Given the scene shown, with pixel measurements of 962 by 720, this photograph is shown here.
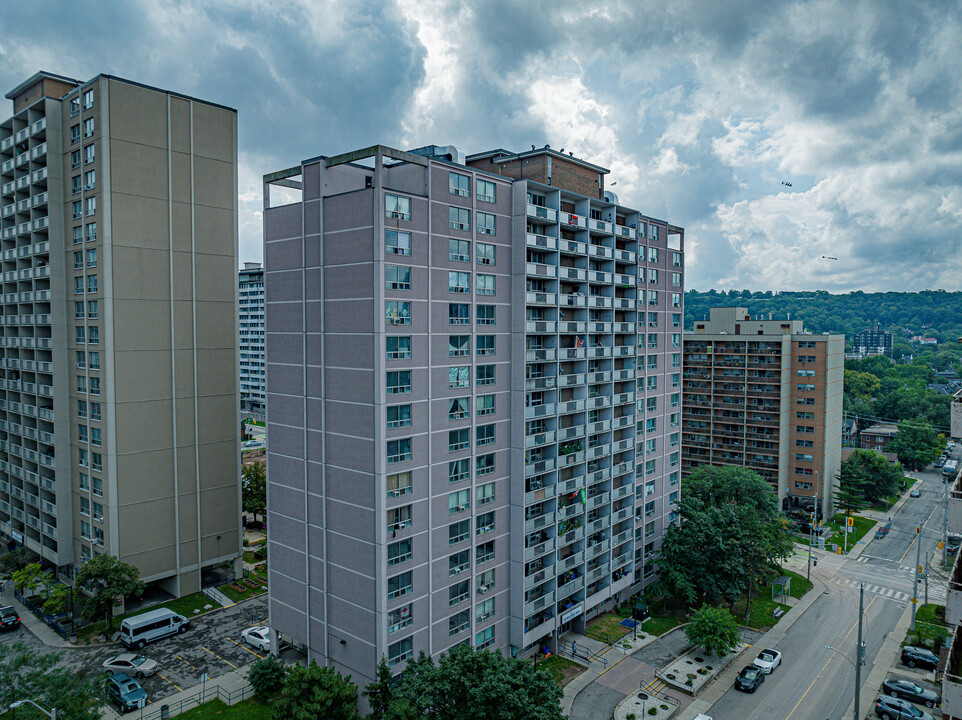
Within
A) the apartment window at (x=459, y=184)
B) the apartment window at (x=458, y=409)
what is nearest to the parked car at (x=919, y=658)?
the apartment window at (x=458, y=409)

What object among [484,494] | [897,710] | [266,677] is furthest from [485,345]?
[897,710]

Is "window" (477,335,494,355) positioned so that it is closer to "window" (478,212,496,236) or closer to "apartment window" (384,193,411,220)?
"window" (478,212,496,236)

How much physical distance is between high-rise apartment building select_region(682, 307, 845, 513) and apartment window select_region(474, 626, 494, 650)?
66.5 meters

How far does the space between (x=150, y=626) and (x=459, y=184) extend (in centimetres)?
4639

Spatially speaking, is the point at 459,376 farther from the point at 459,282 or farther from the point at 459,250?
the point at 459,250

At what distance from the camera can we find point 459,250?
44.8 m

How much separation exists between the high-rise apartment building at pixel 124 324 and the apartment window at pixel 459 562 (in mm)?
32251

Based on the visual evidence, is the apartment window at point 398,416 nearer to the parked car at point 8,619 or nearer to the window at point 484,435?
the window at point 484,435

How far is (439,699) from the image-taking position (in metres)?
34.2

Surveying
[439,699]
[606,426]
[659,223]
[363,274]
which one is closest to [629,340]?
[606,426]

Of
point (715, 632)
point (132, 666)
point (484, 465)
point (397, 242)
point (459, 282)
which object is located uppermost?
point (397, 242)

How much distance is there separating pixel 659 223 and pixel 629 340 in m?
15.3

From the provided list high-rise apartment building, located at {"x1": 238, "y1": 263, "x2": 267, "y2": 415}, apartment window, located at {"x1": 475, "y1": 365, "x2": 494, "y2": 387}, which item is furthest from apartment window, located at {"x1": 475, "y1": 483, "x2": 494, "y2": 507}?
high-rise apartment building, located at {"x1": 238, "y1": 263, "x2": 267, "y2": 415}

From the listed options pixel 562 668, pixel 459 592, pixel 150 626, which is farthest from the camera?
pixel 150 626
